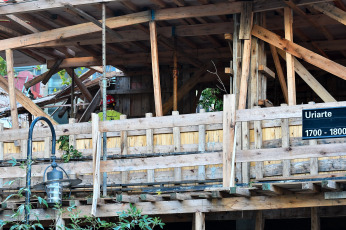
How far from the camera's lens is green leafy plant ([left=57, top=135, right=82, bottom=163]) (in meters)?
14.5

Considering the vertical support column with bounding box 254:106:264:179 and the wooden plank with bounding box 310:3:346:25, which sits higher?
the wooden plank with bounding box 310:3:346:25

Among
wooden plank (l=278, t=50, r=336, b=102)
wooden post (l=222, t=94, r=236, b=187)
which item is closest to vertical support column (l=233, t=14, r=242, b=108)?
wooden plank (l=278, t=50, r=336, b=102)

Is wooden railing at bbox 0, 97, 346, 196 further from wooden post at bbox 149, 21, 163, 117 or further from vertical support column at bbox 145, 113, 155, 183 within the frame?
wooden post at bbox 149, 21, 163, 117

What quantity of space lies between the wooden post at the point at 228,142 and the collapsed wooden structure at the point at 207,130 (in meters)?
0.02

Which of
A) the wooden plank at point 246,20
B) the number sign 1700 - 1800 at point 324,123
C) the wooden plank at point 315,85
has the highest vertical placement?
the wooden plank at point 246,20

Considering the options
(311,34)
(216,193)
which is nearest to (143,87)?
(311,34)

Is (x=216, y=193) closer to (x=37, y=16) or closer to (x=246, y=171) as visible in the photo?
(x=246, y=171)

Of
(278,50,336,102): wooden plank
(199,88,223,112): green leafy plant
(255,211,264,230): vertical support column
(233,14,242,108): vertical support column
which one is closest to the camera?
(278,50,336,102): wooden plank

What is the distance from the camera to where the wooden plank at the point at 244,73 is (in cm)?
1423

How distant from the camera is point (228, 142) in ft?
39.0

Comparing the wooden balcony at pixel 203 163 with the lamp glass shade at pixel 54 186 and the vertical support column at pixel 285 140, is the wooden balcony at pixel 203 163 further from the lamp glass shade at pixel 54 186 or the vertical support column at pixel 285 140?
the lamp glass shade at pixel 54 186

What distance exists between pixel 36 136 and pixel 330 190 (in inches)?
209

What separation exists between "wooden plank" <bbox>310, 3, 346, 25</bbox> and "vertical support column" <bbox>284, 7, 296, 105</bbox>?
0.49 m

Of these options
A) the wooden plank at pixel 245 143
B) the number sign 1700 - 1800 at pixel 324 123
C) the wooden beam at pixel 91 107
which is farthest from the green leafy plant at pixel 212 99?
the number sign 1700 - 1800 at pixel 324 123
